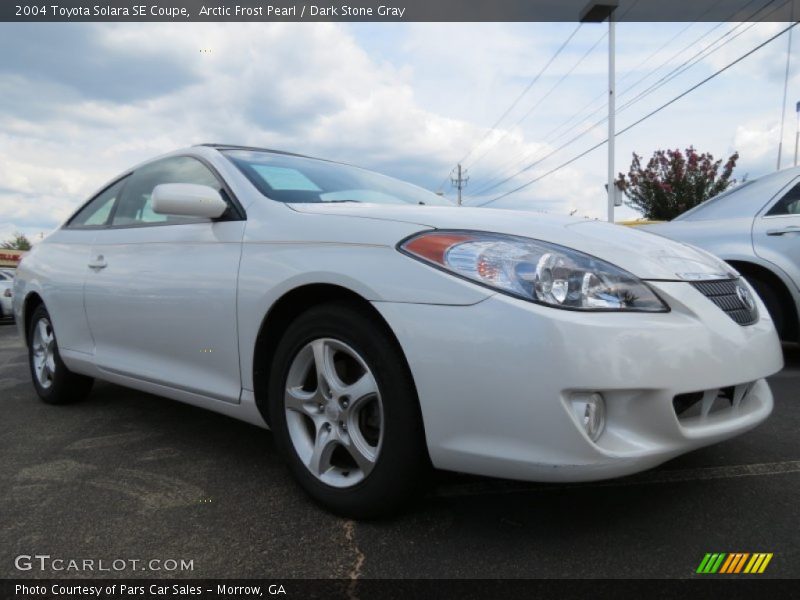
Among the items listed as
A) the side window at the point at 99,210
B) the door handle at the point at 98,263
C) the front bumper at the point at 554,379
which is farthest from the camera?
the side window at the point at 99,210

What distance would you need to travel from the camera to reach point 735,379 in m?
1.87

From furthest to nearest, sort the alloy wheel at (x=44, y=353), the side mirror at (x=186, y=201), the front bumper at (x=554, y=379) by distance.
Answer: the alloy wheel at (x=44, y=353)
the side mirror at (x=186, y=201)
the front bumper at (x=554, y=379)

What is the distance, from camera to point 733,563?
5.65 feet

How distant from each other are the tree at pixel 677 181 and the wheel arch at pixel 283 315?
20.2 metres

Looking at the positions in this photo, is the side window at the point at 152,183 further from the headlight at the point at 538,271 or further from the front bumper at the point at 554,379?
the front bumper at the point at 554,379

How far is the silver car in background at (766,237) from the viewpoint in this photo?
419cm

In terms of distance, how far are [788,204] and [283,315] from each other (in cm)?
394

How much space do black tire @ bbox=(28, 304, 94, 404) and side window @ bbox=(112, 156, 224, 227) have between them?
40.1 inches

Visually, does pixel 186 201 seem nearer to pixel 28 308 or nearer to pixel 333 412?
pixel 333 412

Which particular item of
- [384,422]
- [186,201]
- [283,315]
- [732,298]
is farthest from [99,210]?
[732,298]

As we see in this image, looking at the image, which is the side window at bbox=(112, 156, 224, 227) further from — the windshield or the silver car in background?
the silver car in background

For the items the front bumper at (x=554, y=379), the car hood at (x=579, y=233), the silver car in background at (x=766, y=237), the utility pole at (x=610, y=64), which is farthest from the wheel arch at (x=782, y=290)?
the utility pole at (x=610, y=64)

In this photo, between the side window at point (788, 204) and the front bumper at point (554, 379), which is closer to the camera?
the front bumper at point (554, 379)

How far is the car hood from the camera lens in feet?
6.23
